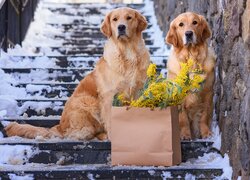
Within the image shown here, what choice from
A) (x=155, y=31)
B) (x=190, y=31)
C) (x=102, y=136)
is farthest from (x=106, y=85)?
(x=155, y=31)

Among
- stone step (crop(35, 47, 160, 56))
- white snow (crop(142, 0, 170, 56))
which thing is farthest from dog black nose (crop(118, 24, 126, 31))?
stone step (crop(35, 47, 160, 56))

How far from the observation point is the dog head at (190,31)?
15.2 feet

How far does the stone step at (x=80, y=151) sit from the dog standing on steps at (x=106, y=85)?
269 mm

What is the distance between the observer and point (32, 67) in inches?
250

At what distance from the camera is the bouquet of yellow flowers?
4.06 metres

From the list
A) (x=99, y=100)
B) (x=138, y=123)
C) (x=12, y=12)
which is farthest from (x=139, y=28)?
(x=12, y=12)

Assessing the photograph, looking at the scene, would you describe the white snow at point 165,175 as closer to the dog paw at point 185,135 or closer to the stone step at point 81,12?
the dog paw at point 185,135

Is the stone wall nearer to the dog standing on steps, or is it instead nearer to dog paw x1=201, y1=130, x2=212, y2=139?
dog paw x1=201, y1=130, x2=212, y2=139

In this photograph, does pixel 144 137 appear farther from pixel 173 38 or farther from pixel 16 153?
pixel 173 38

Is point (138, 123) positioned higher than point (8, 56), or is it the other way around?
point (8, 56)

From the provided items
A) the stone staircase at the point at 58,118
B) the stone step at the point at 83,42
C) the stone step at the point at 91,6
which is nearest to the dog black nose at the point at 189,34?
the stone staircase at the point at 58,118

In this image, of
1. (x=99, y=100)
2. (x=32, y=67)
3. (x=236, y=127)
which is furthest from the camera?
(x=32, y=67)

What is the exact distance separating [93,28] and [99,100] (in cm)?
389

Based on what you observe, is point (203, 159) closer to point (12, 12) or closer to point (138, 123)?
point (138, 123)
